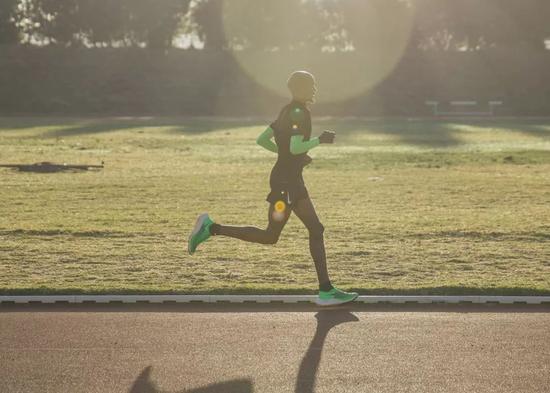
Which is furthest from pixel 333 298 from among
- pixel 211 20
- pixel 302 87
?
pixel 211 20

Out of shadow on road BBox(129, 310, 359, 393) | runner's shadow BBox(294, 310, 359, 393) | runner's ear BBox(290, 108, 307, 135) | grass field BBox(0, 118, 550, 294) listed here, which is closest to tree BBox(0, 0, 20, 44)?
grass field BBox(0, 118, 550, 294)

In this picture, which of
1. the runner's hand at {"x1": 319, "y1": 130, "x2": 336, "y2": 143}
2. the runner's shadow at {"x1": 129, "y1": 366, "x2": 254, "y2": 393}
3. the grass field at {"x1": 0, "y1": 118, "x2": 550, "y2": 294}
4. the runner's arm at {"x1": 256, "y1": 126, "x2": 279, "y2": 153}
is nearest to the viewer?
the runner's shadow at {"x1": 129, "y1": 366, "x2": 254, "y2": 393}

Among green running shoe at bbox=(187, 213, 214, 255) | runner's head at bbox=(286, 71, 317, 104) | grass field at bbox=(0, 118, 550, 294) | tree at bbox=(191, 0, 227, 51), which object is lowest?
grass field at bbox=(0, 118, 550, 294)

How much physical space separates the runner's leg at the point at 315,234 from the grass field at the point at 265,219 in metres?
0.79

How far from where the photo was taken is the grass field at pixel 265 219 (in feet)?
32.9

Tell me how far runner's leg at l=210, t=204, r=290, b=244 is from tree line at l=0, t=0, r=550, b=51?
63981 millimetres

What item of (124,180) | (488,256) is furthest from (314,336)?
(124,180)

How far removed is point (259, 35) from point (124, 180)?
196ft

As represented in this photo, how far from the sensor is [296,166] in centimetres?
844

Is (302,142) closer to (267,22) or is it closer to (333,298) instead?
(333,298)

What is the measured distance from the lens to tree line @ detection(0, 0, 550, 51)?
Result: 244 ft

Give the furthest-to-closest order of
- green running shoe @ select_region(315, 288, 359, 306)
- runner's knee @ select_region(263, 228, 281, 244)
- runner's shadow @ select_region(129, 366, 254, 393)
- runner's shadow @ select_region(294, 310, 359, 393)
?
runner's knee @ select_region(263, 228, 281, 244) → green running shoe @ select_region(315, 288, 359, 306) → runner's shadow @ select_region(294, 310, 359, 393) → runner's shadow @ select_region(129, 366, 254, 393)

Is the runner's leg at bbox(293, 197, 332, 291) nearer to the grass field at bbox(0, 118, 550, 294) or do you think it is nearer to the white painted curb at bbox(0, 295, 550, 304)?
the white painted curb at bbox(0, 295, 550, 304)

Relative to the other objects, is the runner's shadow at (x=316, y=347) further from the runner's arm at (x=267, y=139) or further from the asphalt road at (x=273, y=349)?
the runner's arm at (x=267, y=139)
